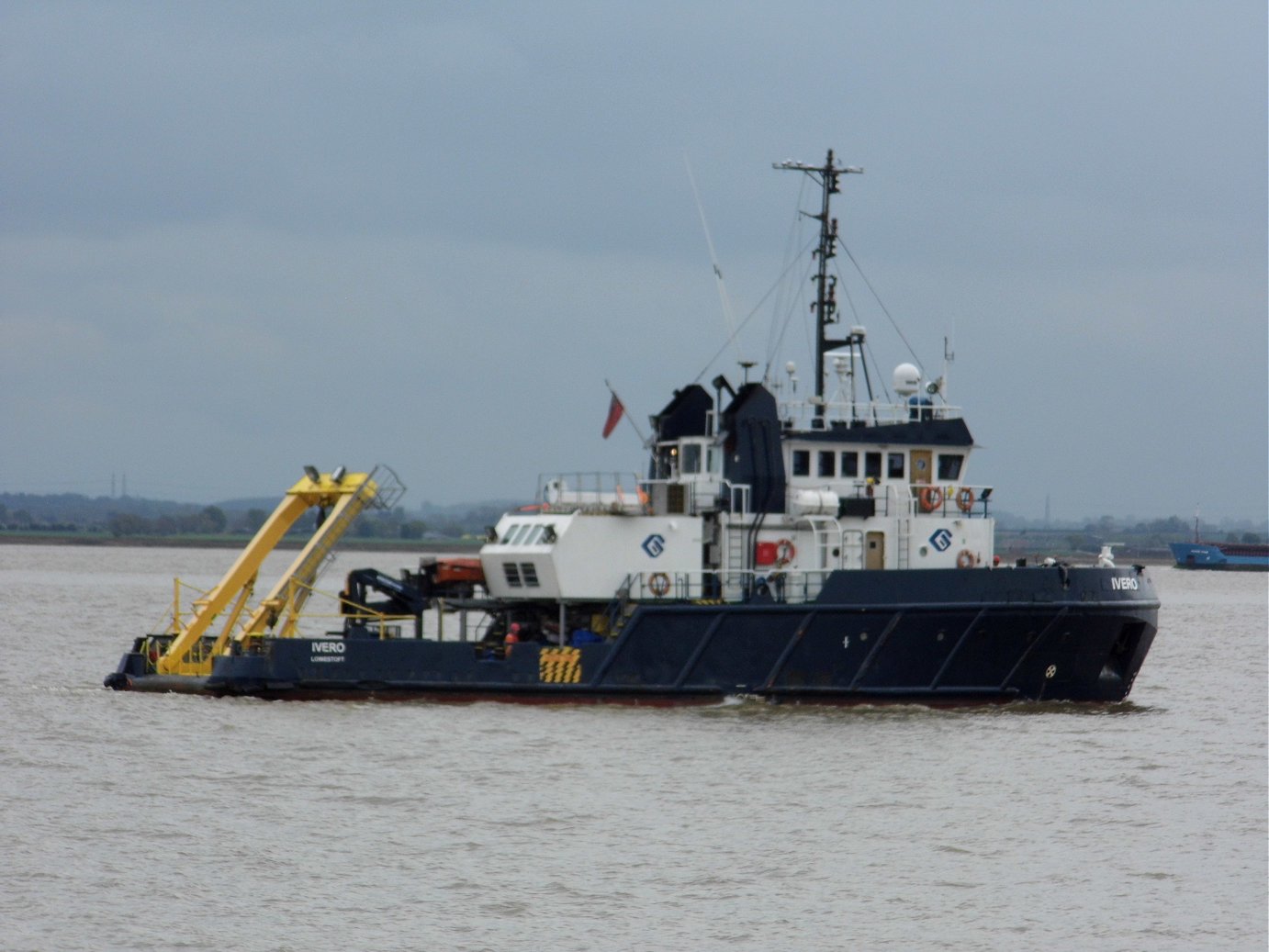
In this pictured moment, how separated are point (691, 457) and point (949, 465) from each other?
3.92 meters

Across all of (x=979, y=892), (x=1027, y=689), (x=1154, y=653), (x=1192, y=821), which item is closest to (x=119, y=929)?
(x=979, y=892)

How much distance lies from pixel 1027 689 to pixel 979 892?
9081 mm

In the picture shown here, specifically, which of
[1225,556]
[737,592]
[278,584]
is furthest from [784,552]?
[1225,556]

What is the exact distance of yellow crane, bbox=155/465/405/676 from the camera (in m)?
26.8

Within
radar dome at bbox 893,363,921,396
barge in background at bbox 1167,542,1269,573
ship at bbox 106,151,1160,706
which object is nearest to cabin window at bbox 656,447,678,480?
ship at bbox 106,151,1160,706

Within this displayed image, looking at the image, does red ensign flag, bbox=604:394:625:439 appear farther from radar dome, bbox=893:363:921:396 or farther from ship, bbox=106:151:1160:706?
radar dome, bbox=893:363:921:396

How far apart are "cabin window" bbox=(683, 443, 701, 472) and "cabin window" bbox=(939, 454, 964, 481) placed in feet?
12.0

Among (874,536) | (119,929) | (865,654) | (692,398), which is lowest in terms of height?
(119,929)

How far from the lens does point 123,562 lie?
10938 cm

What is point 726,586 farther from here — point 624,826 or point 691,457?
point 624,826

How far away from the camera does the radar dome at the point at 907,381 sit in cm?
2791

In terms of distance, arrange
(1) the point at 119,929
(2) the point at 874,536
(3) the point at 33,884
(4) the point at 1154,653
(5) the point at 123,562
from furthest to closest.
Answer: (5) the point at 123,562 → (4) the point at 1154,653 → (2) the point at 874,536 → (3) the point at 33,884 → (1) the point at 119,929

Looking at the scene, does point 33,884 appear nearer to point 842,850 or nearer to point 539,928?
point 539,928

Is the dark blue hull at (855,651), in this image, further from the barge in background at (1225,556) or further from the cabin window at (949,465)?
the barge in background at (1225,556)
